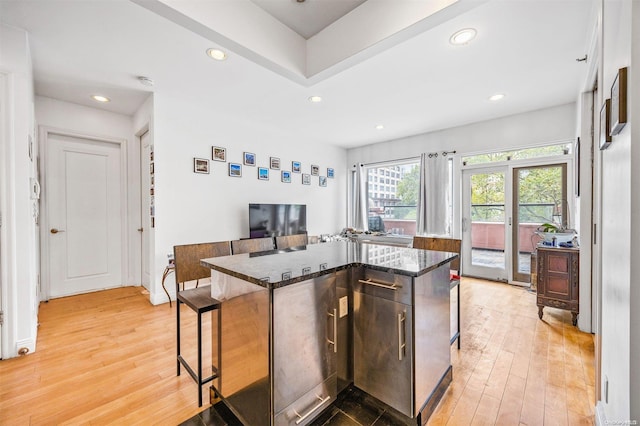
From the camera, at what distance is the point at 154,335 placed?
8.62 feet

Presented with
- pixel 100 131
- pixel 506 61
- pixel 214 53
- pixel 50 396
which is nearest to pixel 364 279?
pixel 50 396

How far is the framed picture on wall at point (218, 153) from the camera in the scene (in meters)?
4.07

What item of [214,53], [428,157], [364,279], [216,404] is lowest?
[216,404]

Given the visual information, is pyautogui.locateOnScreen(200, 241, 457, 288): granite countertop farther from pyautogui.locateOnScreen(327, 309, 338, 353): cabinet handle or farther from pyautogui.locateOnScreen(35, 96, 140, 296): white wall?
pyautogui.locateOnScreen(35, 96, 140, 296): white wall

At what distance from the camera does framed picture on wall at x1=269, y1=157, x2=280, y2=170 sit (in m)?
4.85

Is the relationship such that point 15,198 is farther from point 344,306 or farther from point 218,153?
point 344,306

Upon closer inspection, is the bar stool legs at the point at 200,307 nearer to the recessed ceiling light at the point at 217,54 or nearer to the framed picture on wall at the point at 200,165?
the recessed ceiling light at the point at 217,54

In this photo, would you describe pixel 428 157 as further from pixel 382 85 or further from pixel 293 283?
pixel 293 283

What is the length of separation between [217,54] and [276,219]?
107 inches

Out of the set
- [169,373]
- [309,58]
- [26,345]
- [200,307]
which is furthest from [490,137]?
[26,345]

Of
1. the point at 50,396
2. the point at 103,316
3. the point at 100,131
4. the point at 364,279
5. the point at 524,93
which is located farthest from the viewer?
the point at 100,131

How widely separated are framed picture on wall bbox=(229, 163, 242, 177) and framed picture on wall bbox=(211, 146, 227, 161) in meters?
0.15

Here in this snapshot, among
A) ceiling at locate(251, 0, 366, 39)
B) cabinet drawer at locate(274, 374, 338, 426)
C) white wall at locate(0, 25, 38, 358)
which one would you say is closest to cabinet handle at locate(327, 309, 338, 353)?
cabinet drawer at locate(274, 374, 338, 426)

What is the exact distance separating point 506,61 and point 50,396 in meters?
4.55
